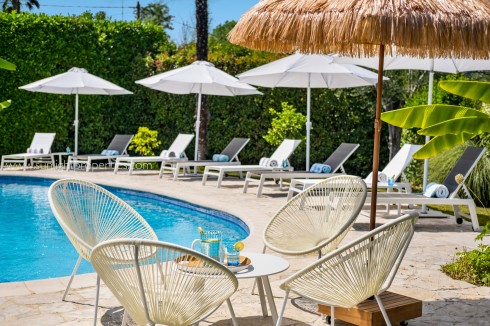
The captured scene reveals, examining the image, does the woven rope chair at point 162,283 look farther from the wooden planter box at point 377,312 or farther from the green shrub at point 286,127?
the green shrub at point 286,127

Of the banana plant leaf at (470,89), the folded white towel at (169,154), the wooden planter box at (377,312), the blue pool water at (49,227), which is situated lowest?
the blue pool water at (49,227)

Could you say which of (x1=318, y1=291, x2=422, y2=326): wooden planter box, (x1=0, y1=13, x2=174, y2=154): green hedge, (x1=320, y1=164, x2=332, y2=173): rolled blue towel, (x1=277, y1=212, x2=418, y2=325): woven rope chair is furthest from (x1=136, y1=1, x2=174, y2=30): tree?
(x1=277, y1=212, x2=418, y2=325): woven rope chair

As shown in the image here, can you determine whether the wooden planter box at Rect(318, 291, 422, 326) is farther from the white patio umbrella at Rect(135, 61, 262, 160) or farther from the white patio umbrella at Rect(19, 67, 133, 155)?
the white patio umbrella at Rect(19, 67, 133, 155)

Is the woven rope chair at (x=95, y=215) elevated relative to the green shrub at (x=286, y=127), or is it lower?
lower

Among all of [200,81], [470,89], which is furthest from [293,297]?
[200,81]

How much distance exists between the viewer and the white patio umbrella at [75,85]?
16.4 m

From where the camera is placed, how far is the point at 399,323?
4.84m

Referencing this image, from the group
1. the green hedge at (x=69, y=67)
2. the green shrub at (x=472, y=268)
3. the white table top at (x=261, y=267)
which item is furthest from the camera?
the green hedge at (x=69, y=67)

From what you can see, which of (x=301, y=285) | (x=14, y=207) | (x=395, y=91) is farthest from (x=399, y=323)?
(x=395, y=91)

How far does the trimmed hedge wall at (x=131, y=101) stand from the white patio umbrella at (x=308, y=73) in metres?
2.96

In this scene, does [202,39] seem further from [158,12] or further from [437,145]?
[158,12]

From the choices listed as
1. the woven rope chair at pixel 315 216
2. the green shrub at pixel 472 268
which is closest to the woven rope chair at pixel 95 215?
the woven rope chair at pixel 315 216

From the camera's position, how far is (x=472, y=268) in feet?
20.8

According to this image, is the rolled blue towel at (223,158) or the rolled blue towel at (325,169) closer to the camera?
the rolled blue towel at (325,169)
